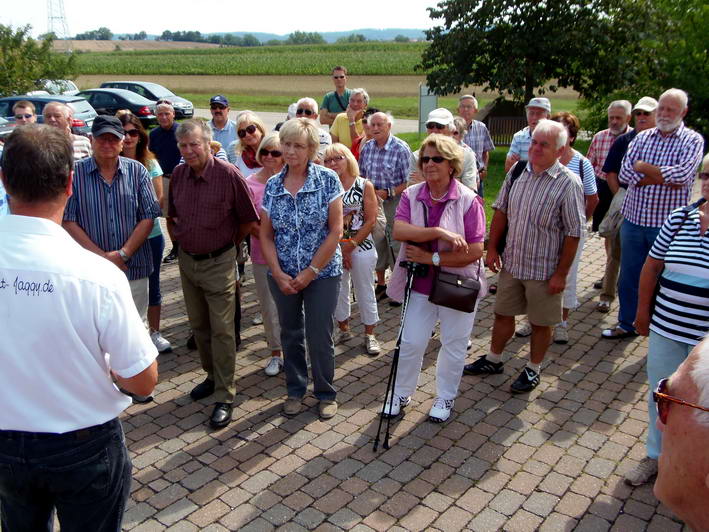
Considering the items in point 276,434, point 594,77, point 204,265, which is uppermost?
point 594,77

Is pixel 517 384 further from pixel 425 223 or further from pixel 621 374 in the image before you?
pixel 425 223

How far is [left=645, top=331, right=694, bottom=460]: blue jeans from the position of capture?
3.63 meters

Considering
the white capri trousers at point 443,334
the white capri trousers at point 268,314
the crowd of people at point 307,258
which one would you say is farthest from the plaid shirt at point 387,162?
the white capri trousers at point 443,334

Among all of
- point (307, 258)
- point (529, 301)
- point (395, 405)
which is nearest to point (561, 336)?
point (529, 301)

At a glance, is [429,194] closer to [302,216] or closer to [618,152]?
[302,216]

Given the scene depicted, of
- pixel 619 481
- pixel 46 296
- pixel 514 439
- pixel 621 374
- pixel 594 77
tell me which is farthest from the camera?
pixel 594 77

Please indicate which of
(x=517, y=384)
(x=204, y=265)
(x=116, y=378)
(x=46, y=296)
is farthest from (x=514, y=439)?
(x=46, y=296)

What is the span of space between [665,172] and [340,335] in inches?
126

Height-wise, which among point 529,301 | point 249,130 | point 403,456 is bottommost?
point 403,456

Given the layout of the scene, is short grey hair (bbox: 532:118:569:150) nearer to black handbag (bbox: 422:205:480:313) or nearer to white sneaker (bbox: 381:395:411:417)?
black handbag (bbox: 422:205:480:313)

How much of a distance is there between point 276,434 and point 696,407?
3174 mm

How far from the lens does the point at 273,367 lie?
5.30 meters

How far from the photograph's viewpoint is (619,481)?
12.8 feet

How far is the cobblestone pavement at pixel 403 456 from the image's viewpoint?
3588mm
